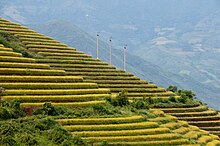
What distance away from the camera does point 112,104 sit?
182 ft

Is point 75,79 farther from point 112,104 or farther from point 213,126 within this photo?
point 213,126

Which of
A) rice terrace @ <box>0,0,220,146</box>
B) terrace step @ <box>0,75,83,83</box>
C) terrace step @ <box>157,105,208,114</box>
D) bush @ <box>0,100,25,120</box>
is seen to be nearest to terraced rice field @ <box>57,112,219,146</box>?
rice terrace @ <box>0,0,220,146</box>

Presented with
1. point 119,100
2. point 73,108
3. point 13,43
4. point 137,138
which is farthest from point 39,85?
point 13,43

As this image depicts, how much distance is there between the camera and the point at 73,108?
167 ft

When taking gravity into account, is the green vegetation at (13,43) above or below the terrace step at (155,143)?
above

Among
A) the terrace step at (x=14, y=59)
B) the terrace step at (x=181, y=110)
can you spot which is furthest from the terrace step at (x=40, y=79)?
the terrace step at (x=181, y=110)

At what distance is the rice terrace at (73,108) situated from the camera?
42034mm

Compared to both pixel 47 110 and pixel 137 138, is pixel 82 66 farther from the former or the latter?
pixel 137 138

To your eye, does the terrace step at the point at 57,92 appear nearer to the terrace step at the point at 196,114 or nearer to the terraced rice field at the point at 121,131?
the terraced rice field at the point at 121,131

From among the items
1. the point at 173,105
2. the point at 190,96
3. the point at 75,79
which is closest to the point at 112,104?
the point at 75,79

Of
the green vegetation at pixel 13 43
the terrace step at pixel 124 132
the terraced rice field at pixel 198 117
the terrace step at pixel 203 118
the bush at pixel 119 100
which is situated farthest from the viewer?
the terraced rice field at pixel 198 117

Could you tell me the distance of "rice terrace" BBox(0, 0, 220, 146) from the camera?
4203 centimetres

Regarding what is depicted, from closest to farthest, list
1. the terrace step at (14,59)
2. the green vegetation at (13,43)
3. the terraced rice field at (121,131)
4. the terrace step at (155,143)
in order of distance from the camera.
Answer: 1. the terrace step at (155,143)
2. the terraced rice field at (121,131)
3. the terrace step at (14,59)
4. the green vegetation at (13,43)

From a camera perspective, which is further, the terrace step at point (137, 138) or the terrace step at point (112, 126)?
the terrace step at point (112, 126)
